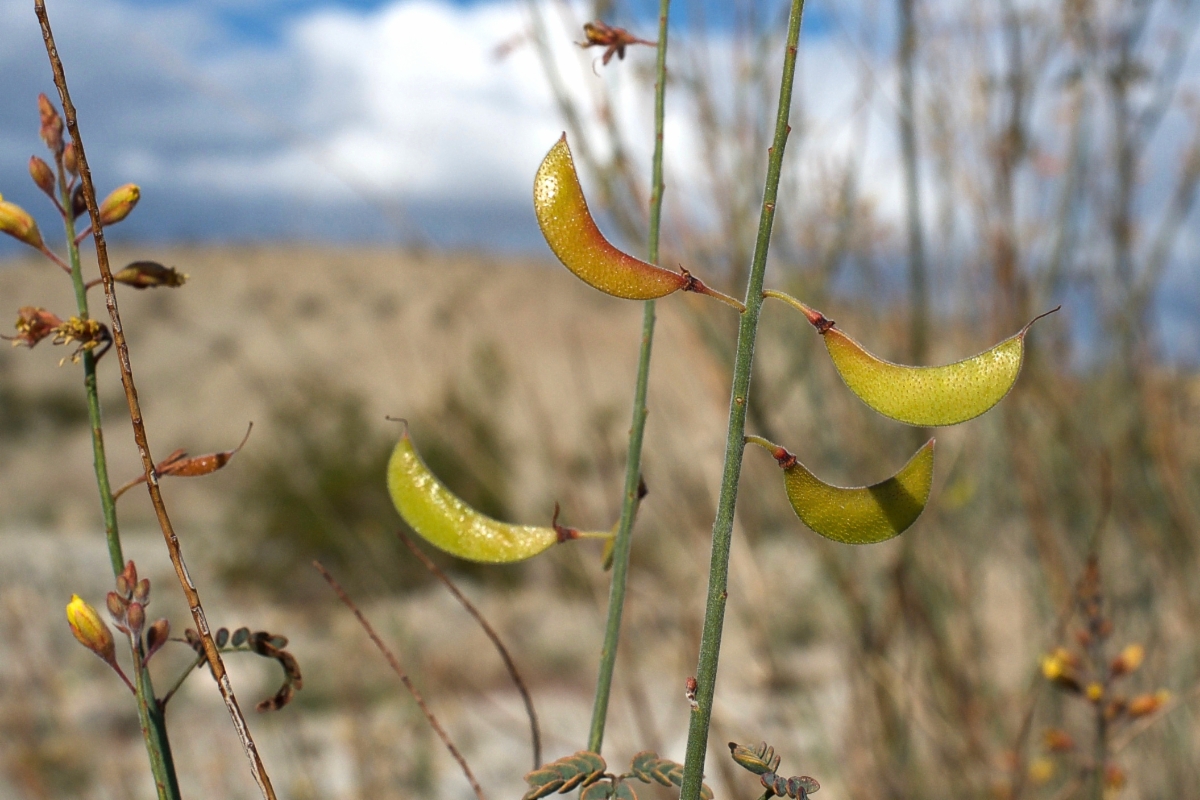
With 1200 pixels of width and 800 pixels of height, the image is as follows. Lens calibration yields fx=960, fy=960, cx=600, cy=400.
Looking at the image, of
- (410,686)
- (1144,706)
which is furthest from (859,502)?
(1144,706)

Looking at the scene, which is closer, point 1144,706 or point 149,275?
→ point 149,275

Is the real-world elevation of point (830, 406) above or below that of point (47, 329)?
below

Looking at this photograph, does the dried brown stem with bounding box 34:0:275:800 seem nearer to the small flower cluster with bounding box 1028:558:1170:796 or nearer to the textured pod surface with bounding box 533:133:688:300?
the textured pod surface with bounding box 533:133:688:300

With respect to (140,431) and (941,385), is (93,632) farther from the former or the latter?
(941,385)

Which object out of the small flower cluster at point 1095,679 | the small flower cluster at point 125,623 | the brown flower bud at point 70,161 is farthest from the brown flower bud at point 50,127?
the small flower cluster at point 1095,679

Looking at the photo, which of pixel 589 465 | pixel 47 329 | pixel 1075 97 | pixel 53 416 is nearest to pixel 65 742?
pixel 47 329

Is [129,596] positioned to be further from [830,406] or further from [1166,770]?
[1166,770]
